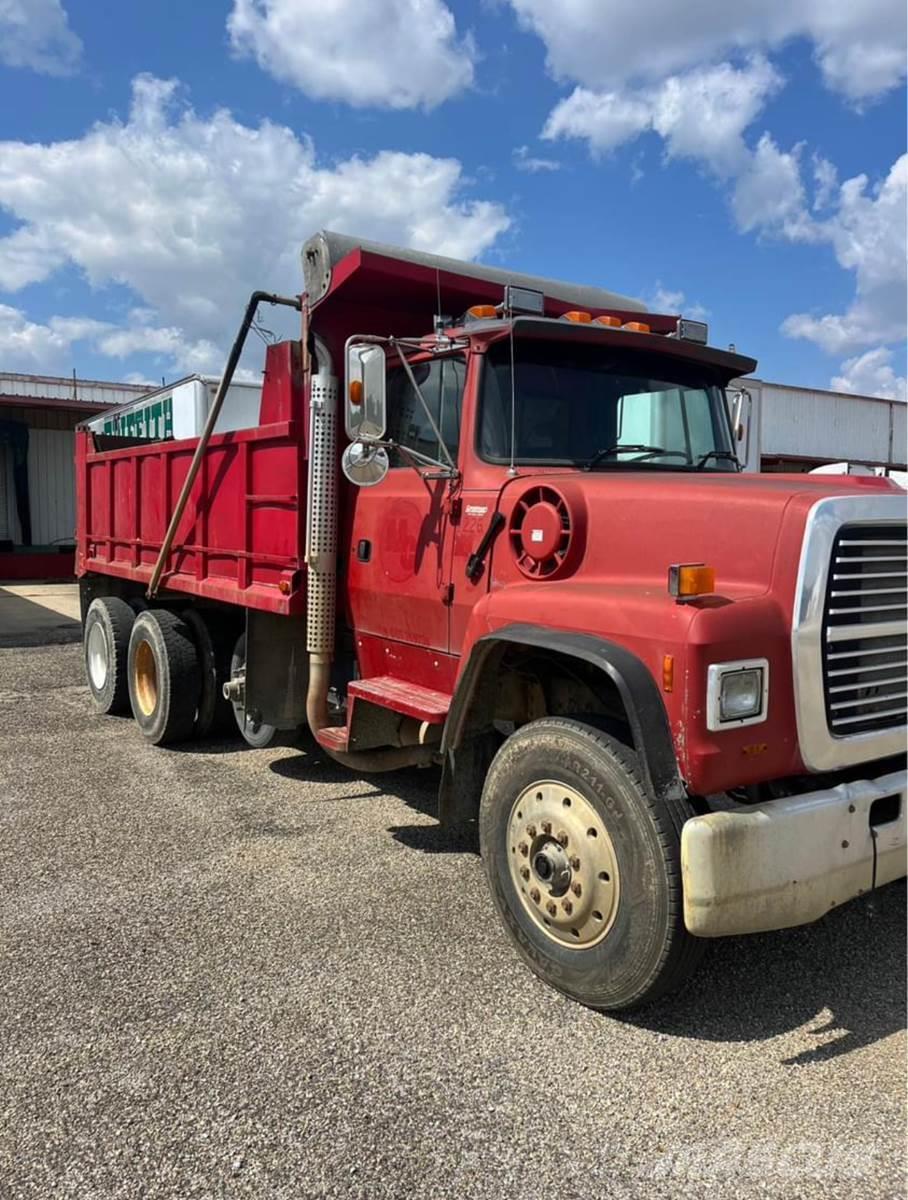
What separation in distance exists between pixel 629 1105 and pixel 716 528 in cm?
189

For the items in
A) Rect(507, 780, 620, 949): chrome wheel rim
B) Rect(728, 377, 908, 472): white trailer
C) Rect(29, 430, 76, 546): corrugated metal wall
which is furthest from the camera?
Rect(728, 377, 908, 472): white trailer

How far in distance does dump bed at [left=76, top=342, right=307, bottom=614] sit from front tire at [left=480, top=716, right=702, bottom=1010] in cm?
221

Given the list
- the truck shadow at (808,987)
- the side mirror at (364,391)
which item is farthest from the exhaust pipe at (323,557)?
the truck shadow at (808,987)

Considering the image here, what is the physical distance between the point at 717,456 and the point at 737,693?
1.97m

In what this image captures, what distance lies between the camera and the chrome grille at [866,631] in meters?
2.96

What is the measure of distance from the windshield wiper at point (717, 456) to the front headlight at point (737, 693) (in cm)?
171

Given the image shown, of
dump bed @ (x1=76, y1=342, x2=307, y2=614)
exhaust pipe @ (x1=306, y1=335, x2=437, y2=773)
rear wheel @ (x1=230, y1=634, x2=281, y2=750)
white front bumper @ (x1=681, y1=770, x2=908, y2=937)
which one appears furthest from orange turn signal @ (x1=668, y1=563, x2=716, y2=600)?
rear wheel @ (x1=230, y1=634, x2=281, y2=750)

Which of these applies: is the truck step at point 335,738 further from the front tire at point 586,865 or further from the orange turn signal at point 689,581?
the orange turn signal at point 689,581

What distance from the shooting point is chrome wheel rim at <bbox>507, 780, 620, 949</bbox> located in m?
3.13

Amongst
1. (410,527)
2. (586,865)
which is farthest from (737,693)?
(410,527)

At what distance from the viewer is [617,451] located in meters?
4.09

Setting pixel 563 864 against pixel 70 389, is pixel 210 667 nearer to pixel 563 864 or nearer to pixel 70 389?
pixel 563 864

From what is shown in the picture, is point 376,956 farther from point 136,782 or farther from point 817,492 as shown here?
point 136,782

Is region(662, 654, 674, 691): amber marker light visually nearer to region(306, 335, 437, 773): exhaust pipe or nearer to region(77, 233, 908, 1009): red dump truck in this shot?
region(77, 233, 908, 1009): red dump truck
